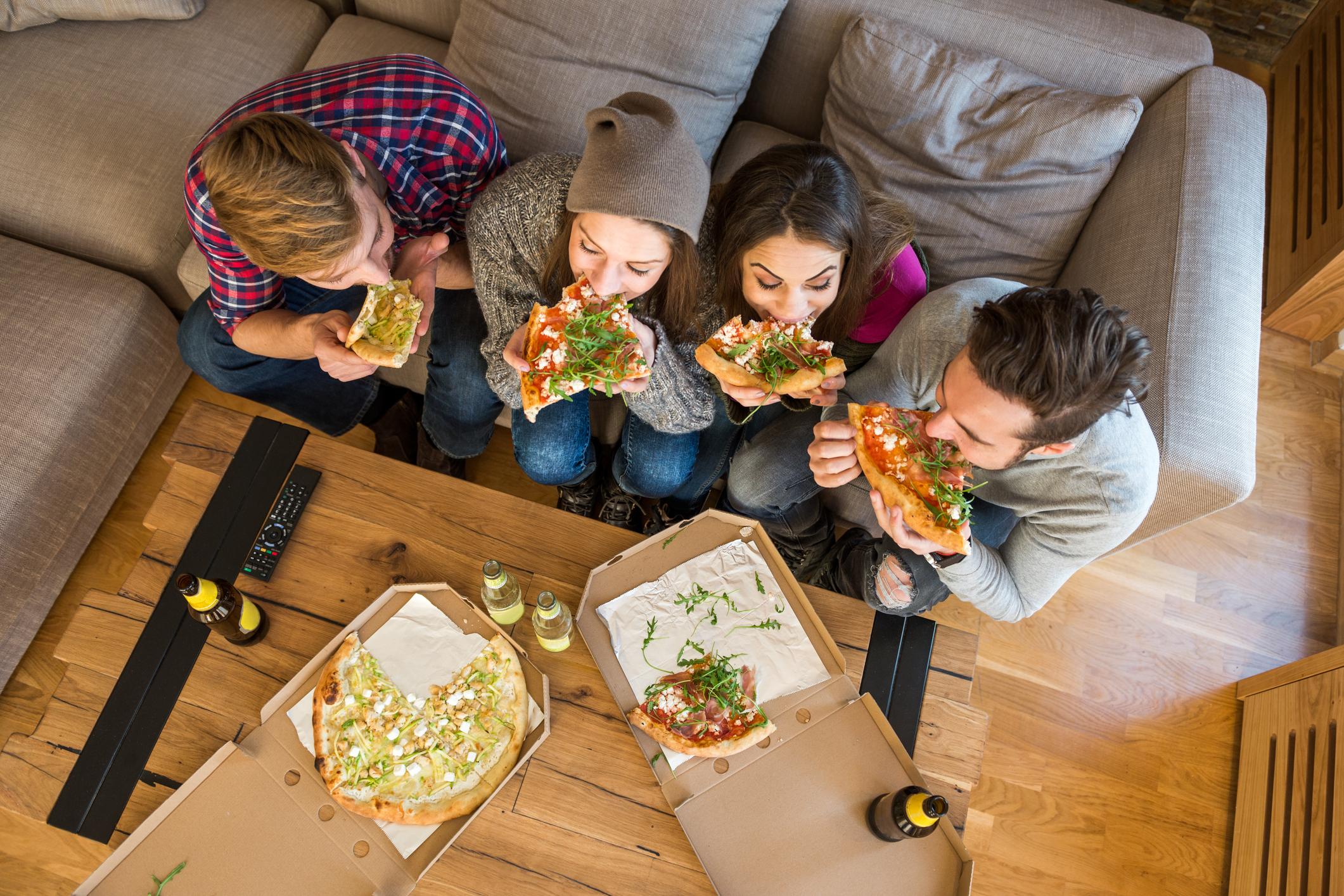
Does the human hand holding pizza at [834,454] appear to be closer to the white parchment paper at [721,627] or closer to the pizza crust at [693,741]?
the white parchment paper at [721,627]

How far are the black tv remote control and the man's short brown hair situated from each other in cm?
155

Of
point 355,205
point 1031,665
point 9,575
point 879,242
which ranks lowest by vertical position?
point 9,575

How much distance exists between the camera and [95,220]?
2252 millimetres

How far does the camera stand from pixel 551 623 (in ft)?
5.24

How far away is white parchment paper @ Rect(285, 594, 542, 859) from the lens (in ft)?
5.24

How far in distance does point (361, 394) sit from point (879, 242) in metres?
1.65

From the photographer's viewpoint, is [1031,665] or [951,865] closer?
[951,865]

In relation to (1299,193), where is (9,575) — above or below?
below

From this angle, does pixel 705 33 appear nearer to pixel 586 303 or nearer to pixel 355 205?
pixel 586 303

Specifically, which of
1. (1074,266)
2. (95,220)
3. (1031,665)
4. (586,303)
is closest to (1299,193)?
(1074,266)

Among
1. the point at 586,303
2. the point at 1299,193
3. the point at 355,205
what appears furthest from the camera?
the point at 1299,193

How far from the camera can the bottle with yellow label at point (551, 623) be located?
151 centimetres

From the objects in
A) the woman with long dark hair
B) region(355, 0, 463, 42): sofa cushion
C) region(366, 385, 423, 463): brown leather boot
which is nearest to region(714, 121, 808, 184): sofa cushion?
the woman with long dark hair

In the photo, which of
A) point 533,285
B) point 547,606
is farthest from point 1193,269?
point 547,606
